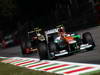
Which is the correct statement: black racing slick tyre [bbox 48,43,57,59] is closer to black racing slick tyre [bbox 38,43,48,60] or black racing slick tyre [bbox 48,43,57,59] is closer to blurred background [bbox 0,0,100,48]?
black racing slick tyre [bbox 38,43,48,60]

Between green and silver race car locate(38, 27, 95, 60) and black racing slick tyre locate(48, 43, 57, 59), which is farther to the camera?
black racing slick tyre locate(48, 43, 57, 59)

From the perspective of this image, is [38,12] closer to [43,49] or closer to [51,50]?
[51,50]

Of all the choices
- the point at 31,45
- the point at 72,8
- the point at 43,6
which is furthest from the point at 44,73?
the point at 72,8

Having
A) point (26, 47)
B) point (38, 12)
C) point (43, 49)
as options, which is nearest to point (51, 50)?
point (43, 49)

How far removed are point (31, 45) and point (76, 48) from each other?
12.8 ft

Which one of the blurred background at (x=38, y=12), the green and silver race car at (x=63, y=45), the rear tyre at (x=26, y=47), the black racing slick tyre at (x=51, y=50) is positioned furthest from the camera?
the blurred background at (x=38, y=12)

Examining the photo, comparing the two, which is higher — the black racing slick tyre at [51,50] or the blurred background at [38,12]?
the blurred background at [38,12]

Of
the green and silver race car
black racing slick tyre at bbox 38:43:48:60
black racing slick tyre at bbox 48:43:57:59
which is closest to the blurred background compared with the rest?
the green and silver race car

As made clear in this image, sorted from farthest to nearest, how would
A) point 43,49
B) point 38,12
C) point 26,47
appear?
point 38,12 < point 26,47 < point 43,49

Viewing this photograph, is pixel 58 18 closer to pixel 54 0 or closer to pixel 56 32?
pixel 54 0

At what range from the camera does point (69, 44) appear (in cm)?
1242

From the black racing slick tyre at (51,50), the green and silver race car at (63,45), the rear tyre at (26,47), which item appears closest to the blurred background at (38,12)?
the rear tyre at (26,47)

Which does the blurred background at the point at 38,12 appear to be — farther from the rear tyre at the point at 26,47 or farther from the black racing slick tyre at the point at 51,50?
the black racing slick tyre at the point at 51,50

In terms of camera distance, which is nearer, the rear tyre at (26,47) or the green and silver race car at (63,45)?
the green and silver race car at (63,45)
